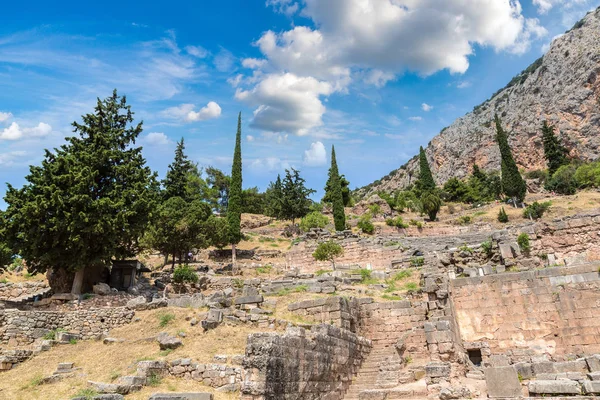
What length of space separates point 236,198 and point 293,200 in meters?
13.0

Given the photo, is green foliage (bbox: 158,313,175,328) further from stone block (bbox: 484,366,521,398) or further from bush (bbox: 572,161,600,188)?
bush (bbox: 572,161,600,188)

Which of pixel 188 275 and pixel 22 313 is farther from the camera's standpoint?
pixel 188 275

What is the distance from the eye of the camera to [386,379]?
37.9 ft

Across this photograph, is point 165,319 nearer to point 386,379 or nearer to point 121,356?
point 121,356

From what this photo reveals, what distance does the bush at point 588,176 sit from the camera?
182 ft

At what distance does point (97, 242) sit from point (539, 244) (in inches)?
833

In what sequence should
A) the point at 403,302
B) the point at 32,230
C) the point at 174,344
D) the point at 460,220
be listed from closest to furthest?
the point at 174,344 → the point at 403,302 → the point at 32,230 → the point at 460,220

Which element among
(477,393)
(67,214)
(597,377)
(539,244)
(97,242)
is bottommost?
(477,393)

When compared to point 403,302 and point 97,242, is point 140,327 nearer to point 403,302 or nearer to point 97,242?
point 97,242

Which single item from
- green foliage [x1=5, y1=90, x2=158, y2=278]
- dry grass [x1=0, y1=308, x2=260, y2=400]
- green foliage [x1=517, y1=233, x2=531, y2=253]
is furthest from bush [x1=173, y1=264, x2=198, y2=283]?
green foliage [x1=517, y1=233, x2=531, y2=253]

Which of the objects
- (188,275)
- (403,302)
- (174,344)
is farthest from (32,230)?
(403,302)

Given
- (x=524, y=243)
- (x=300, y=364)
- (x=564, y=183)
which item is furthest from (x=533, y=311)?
(x=564, y=183)

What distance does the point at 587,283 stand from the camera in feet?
42.3

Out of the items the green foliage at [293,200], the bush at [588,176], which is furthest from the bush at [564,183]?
the green foliage at [293,200]
